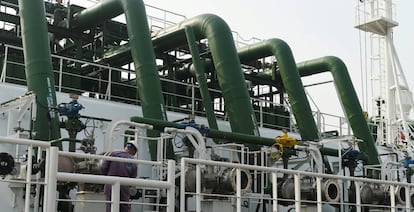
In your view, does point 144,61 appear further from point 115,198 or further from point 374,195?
point 115,198

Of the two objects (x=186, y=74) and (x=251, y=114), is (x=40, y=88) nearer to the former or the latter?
(x=251, y=114)

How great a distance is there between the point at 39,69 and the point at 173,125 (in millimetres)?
2796

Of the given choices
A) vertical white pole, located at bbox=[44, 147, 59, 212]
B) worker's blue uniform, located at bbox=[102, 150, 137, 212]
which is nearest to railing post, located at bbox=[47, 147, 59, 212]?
vertical white pole, located at bbox=[44, 147, 59, 212]

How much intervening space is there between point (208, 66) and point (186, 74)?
2.57ft

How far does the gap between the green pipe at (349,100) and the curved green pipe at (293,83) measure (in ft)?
5.24

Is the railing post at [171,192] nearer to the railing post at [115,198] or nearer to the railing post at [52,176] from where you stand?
the railing post at [115,198]

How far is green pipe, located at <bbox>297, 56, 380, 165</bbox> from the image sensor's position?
15906mm

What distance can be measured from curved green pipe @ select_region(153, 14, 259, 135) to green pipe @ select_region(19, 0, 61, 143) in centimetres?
436

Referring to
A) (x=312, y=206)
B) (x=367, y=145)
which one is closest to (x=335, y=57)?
(x=367, y=145)

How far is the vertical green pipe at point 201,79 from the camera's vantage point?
14.2 metres


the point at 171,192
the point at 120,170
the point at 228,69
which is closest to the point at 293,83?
the point at 228,69

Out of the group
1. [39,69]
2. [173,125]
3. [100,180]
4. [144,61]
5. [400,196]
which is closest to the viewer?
[100,180]

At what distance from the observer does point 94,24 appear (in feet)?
51.1

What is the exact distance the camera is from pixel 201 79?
14.6 meters
